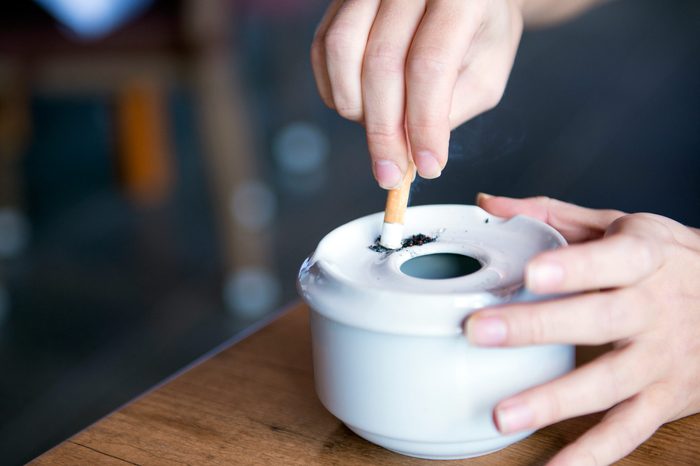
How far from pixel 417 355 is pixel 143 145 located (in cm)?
199

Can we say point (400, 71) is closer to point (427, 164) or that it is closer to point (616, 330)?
point (427, 164)

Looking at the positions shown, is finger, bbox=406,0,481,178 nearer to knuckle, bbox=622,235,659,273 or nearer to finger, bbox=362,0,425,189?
finger, bbox=362,0,425,189

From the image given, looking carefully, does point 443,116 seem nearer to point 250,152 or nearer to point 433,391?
point 433,391

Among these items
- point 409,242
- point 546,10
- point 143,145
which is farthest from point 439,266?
point 143,145

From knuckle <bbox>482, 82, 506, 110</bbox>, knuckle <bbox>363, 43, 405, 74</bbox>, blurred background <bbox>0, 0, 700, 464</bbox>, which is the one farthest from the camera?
blurred background <bbox>0, 0, 700, 464</bbox>

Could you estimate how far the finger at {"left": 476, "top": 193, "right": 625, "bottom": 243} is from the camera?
0.60 metres

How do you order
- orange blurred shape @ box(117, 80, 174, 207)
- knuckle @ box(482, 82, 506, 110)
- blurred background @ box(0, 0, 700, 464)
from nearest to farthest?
knuckle @ box(482, 82, 506, 110) → blurred background @ box(0, 0, 700, 464) → orange blurred shape @ box(117, 80, 174, 207)

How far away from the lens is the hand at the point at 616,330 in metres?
0.44

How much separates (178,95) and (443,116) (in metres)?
2.72

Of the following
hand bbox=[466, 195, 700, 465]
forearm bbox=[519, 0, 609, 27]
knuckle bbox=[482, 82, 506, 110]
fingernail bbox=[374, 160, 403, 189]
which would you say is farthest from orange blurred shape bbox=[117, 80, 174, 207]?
hand bbox=[466, 195, 700, 465]

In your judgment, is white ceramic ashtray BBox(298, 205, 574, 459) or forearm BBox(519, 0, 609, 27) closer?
white ceramic ashtray BBox(298, 205, 574, 459)

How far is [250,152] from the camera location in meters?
1.87

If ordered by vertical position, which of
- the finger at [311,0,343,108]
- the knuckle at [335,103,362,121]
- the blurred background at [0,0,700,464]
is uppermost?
the finger at [311,0,343,108]

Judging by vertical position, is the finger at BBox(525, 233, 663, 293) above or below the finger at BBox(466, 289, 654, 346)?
above
